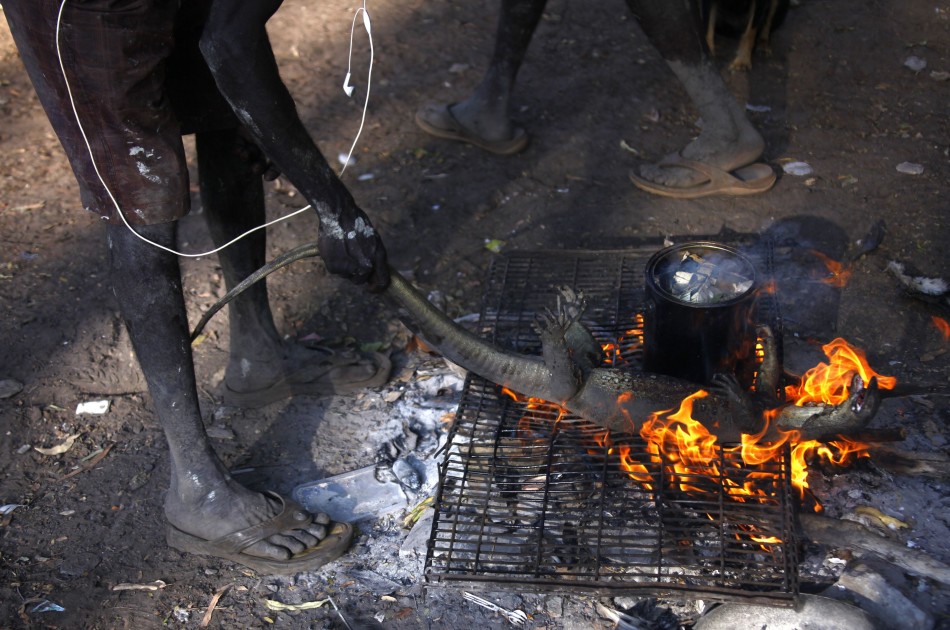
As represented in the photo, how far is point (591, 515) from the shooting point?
343cm

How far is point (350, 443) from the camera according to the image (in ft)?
13.2

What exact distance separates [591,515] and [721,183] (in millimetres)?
2665

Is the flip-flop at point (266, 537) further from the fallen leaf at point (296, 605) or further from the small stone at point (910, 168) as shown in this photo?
the small stone at point (910, 168)

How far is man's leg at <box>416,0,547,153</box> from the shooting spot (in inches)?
218

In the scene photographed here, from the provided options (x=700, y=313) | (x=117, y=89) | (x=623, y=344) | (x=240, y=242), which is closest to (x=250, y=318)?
(x=240, y=242)

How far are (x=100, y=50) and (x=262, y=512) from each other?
5.74ft

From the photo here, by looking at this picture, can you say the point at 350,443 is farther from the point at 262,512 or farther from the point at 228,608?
the point at 228,608

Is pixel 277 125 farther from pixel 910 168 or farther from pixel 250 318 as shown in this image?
pixel 910 168

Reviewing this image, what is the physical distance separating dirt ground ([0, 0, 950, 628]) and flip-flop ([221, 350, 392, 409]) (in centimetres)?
7

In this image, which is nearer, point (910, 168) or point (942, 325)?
point (942, 325)

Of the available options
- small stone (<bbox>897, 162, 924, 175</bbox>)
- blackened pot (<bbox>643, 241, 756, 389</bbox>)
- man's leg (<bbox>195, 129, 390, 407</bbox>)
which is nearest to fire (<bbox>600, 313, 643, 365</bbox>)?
blackened pot (<bbox>643, 241, 756, 389</bbox>)

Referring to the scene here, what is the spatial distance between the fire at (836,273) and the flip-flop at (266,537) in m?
2.83

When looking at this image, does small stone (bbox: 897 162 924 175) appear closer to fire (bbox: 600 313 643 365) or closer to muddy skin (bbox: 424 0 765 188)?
muddy skin (bbox: 424 0 765 188)

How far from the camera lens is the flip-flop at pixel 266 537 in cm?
340
